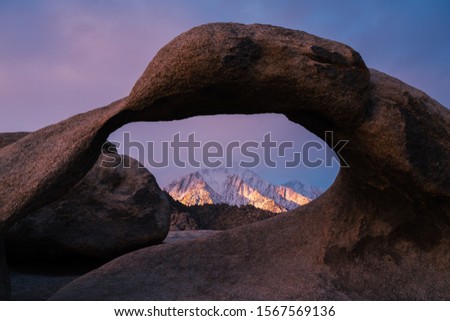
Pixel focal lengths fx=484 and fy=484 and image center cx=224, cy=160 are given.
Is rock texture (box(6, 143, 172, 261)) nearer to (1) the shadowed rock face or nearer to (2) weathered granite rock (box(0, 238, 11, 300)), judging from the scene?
(1) the shadowed rock face

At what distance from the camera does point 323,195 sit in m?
5.48

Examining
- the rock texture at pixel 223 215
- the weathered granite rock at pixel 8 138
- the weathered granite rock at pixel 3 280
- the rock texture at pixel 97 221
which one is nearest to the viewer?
the weathered granite rock at pixel 3 280

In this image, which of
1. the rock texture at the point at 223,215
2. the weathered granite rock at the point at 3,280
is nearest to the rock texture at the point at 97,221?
the weathered granite rock at the point at 3,280

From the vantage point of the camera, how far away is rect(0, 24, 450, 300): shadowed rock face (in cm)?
360

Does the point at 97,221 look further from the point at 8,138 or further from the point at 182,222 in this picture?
the point at 182,222

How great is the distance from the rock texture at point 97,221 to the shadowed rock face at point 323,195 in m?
1.98

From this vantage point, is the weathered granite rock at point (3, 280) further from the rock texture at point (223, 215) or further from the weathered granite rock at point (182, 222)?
the rock texture at point (223, 215)

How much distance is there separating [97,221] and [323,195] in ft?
11.7

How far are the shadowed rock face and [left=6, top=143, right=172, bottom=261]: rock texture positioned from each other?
198 centimetres

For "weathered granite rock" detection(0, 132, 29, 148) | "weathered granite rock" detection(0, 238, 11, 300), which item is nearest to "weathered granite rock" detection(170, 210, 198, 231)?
"weathered granite rock" detection(0, 132, 29, 148)

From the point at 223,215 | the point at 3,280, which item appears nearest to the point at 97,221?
the point at 3,280

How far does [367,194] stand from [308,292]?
111 cm

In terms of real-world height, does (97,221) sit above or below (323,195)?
below

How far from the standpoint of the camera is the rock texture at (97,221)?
7.07 metres
